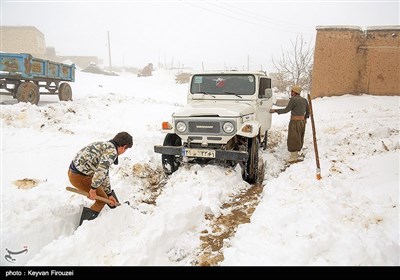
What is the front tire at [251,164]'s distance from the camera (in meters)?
5.66

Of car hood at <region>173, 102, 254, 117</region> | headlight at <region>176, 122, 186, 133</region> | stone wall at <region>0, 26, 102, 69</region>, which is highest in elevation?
stone wall at <region>0, 26, 102, 69</region>

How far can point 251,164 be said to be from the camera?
18.5 feet

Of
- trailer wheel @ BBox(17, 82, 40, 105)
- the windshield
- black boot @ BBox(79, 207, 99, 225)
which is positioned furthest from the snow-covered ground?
trailer wheel @ BBox(17, 82, 40, 105)

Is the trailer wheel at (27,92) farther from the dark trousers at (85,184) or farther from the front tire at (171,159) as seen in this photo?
the dark trousers at (85,184)

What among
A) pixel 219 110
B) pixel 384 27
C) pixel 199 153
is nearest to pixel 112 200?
pixel 199 153

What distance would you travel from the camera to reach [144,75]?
36.1 m

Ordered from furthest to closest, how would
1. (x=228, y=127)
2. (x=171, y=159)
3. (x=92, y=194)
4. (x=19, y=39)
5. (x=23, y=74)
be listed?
(x=19, y=39), (x=23, y=74), (x=171, y=159), (x=228, y=127), (x=92, y=194)

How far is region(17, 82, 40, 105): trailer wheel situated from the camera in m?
11.1

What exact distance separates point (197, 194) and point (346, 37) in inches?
408

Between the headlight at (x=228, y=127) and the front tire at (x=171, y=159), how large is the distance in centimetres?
132

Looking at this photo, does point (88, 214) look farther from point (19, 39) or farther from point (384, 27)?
point (19, 39)

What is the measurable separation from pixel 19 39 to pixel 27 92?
36470mm

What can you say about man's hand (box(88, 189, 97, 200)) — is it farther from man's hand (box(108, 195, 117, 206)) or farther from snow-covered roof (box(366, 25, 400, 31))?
snow-covered roof (box(366, 25, 400, 31))

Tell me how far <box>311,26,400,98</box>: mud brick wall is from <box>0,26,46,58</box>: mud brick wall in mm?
41055
